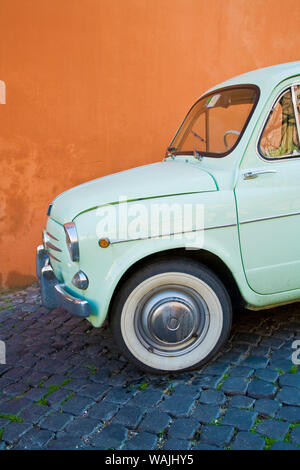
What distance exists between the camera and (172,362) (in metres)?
3.08

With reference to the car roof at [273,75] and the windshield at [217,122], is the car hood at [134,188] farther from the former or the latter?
the car roof at [273,75]

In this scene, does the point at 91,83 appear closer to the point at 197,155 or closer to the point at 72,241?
the point at 197,155

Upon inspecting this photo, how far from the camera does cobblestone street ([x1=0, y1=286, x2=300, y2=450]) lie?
2.48 m

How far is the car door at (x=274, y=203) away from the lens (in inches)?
119

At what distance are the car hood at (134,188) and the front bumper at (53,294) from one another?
1.25ft

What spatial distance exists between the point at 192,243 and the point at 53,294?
109 cm

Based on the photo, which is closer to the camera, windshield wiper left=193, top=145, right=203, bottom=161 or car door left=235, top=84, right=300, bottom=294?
car door left=235, top=84, right=300, bottom=294

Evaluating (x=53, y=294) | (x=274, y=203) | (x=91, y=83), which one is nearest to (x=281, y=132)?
(x=274, y=203)

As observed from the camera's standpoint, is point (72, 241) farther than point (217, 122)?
No

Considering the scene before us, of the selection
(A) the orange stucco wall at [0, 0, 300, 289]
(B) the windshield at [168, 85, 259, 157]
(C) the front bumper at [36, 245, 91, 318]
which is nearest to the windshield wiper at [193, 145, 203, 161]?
(B) the windshield at [168, 85, 259, 157]

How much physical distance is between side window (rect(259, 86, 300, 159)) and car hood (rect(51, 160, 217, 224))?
0.48 meters

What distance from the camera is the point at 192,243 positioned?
2902 millimetres

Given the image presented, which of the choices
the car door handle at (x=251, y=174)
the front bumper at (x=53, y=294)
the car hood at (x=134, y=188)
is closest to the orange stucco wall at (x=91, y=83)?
the front bumper at (x=53, y=294)

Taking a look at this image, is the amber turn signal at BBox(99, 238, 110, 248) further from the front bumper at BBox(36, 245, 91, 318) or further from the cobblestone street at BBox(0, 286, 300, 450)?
the cobblestone street at BBox(0, 286, 300, 450)
